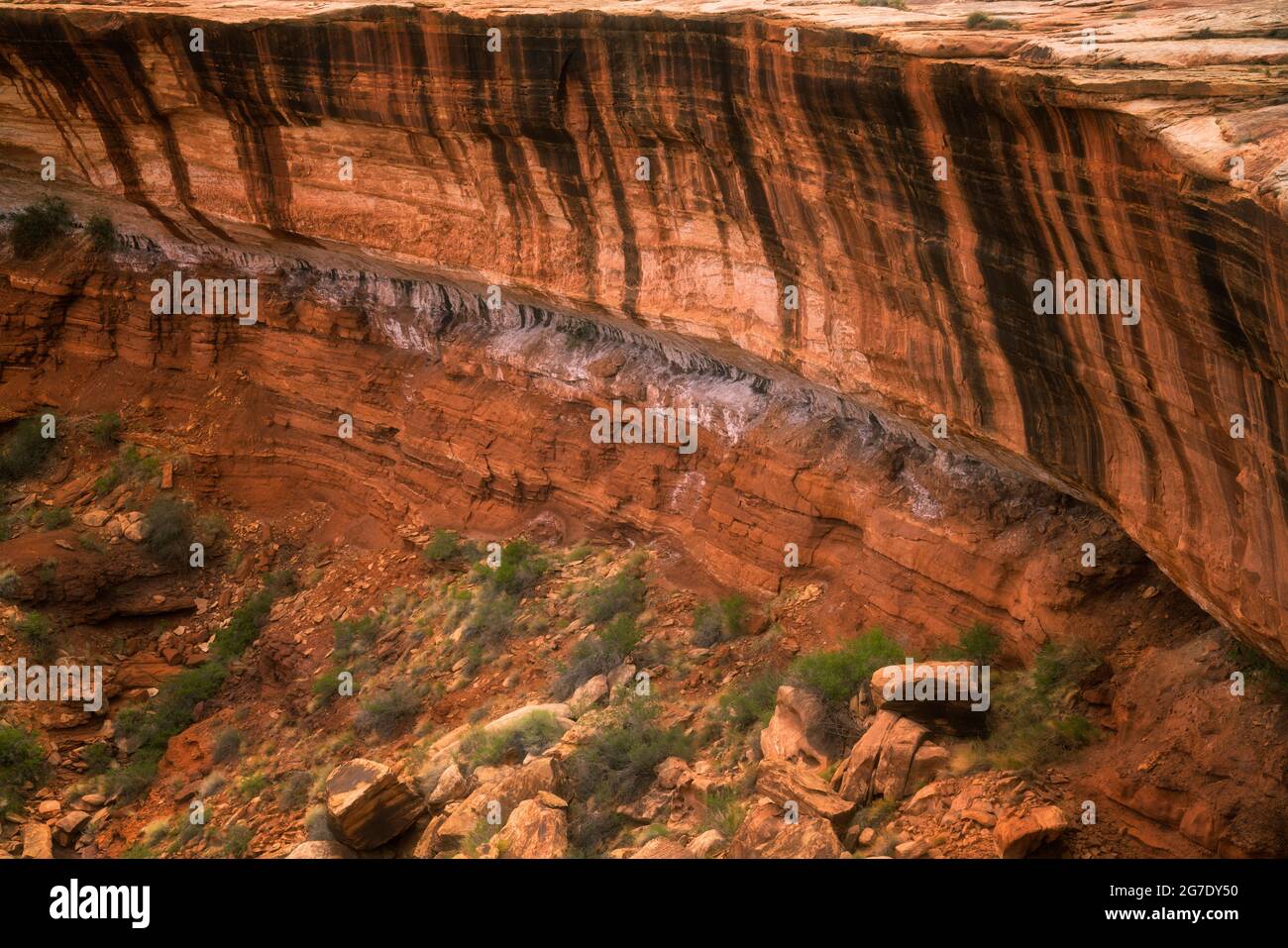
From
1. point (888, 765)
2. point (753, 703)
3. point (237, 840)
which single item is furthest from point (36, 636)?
point (888, 765)

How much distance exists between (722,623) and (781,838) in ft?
13.0

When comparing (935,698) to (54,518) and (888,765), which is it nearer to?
(888,765)

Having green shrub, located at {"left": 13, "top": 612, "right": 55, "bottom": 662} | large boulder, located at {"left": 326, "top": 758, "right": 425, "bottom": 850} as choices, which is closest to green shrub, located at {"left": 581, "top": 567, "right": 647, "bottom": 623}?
large boulder, located at {"left": 326, "top": 758, "right": 425, "bottom": 850}

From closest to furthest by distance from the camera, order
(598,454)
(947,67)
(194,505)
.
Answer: (947,67) → (598,454) → (194,505)

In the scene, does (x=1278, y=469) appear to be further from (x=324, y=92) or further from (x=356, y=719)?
(x=324, y=92)

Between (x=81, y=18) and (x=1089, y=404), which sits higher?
(x=81, y=18)

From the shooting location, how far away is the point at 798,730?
8648 millimetres

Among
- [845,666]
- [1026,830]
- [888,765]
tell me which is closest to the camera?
[1026,830]

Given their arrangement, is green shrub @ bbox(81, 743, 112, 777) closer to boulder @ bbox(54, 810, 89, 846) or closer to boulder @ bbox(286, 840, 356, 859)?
boulder @ bbox(54, 810, 89, 846)

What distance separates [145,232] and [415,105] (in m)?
6.93

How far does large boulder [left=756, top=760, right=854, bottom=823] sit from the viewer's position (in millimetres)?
7398

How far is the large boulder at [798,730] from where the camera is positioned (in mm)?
8461

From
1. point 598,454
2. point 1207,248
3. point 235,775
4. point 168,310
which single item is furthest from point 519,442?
point 1207,248

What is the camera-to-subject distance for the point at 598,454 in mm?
13055
